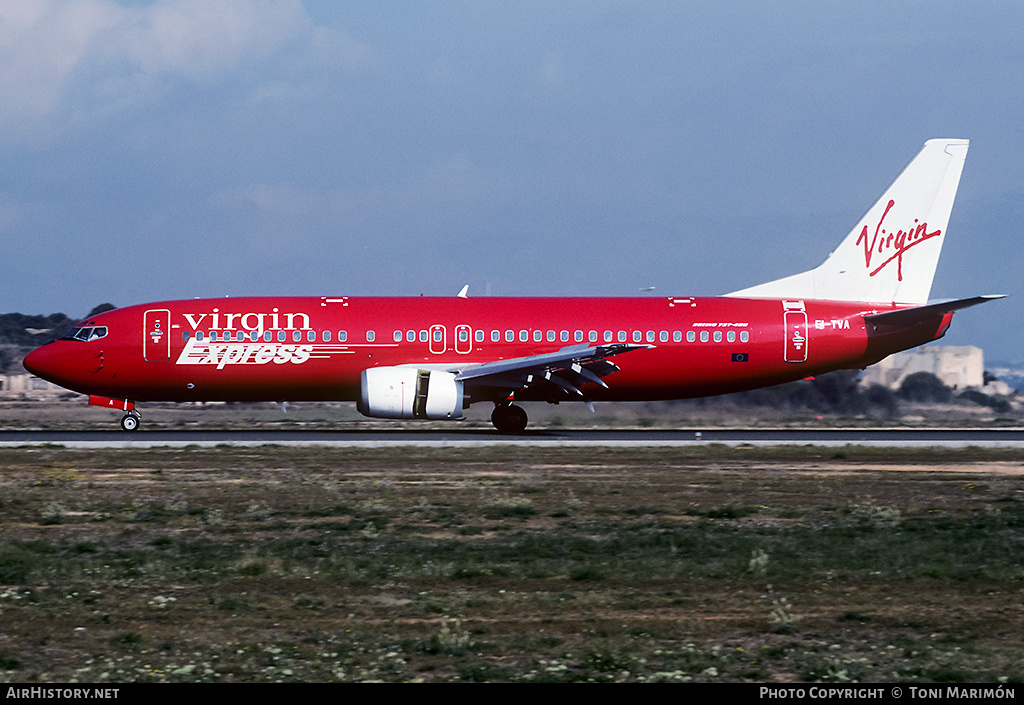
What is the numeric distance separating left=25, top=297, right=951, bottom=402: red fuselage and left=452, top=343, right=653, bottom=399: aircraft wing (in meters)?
0.54

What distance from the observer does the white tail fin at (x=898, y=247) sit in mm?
36906

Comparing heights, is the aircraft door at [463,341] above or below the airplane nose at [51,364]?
above

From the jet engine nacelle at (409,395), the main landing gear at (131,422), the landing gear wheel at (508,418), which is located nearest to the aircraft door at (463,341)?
the jet engine nacelle at (409,395)

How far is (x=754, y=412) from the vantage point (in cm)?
4372

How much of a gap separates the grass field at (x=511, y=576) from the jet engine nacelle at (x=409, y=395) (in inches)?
337

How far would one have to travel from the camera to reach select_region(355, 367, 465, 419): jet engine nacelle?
32.5 metres

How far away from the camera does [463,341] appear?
113 ft

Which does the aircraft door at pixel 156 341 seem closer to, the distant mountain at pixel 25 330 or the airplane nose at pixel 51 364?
the airplane nose at pixel 51 364

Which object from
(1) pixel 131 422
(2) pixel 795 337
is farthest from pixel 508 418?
(1) pixel 131 422

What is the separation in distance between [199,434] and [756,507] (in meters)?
21.1

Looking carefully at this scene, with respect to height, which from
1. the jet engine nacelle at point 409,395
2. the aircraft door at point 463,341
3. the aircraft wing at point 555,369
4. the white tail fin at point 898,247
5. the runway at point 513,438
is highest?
the white tail fin at point 898,247

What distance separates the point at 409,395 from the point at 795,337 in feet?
39.5

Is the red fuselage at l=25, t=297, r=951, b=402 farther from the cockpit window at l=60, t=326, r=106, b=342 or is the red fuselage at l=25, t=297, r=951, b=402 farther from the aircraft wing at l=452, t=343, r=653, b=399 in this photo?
Answer: the aircraft wing at l=452, t=343, r=653, b=399

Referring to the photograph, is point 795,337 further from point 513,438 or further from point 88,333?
point 88,333
